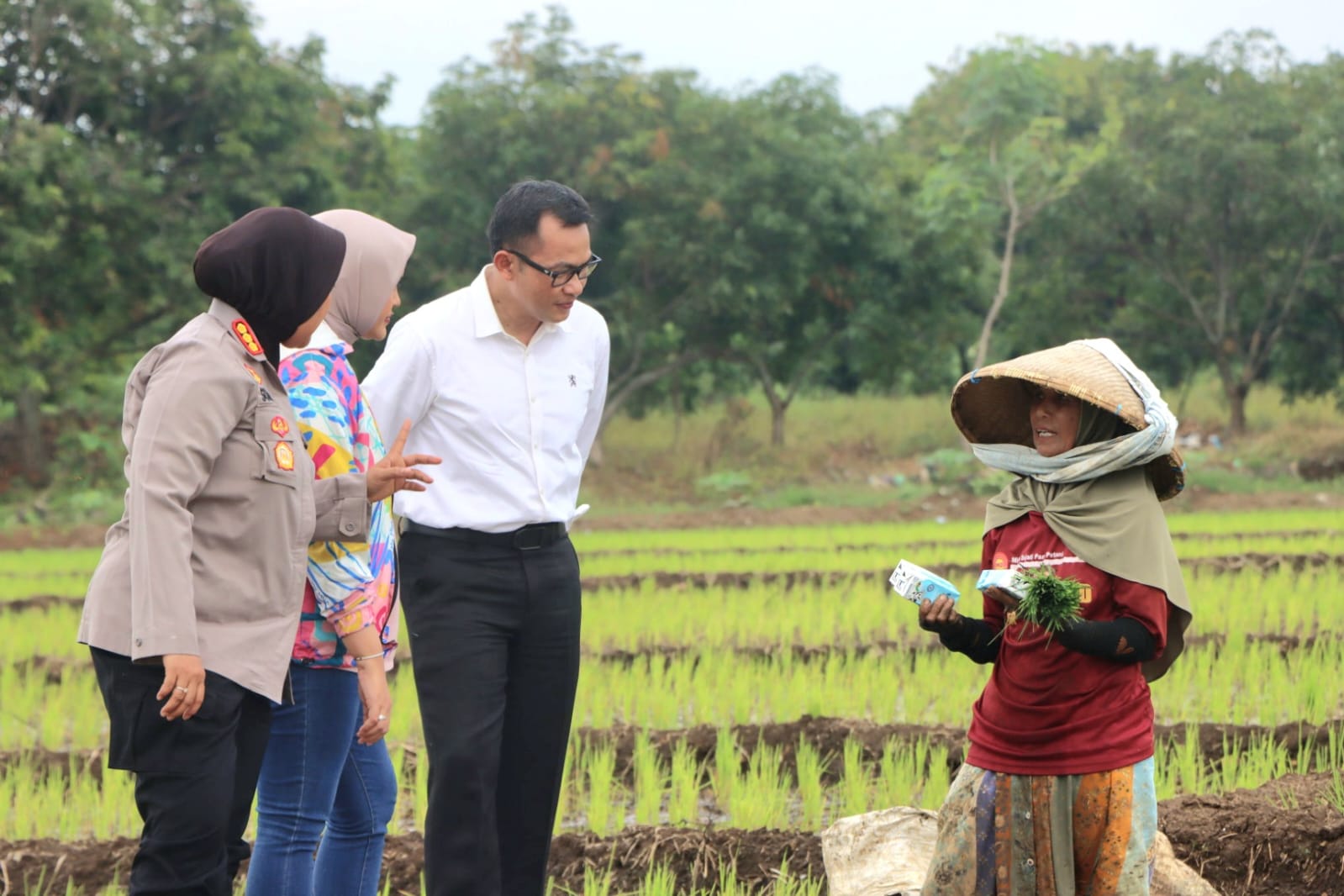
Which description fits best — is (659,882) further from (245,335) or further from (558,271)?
(245,335)

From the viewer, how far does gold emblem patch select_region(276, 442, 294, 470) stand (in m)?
2.53

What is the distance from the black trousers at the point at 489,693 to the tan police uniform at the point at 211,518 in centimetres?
56

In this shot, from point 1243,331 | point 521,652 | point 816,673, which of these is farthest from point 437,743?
point 1243,331

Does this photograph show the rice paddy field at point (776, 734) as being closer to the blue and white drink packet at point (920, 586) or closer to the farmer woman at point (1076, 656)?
the farmer woman at point (1076, 656)

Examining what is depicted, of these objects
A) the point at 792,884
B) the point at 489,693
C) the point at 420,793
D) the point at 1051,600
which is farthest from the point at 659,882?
the point at 1051,600

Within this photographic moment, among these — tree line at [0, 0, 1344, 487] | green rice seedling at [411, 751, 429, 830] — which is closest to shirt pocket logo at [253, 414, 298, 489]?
green rice seedling at [411, 751, 429, 830]

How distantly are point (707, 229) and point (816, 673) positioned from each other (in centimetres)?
1417

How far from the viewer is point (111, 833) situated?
4.55 m

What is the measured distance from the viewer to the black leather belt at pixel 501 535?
314 cm

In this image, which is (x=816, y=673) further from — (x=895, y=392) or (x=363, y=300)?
(x=895, y=392)

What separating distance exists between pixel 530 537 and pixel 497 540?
0.24 ft

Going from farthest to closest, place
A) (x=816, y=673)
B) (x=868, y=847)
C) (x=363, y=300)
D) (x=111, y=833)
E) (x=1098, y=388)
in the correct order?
(x=816, y=673) → (x=111, y=833) → (x=868, y=847) → (x=363, y=300) → (x=1098, y=388)

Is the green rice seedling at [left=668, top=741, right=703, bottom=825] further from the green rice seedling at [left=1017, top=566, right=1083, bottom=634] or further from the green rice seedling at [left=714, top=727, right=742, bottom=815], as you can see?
the green rice seedling at [left=1017, top=566, right=1083, bottom=634]

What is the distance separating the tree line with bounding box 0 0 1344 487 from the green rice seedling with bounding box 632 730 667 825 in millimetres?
13761
